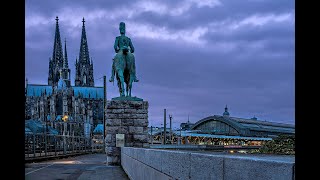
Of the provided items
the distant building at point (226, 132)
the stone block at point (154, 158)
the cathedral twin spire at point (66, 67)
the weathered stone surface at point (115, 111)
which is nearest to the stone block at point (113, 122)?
the weathered stone surface at point (115, 111)

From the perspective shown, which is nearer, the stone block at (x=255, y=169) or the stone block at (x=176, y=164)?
the stone block at (x=255, y=169)

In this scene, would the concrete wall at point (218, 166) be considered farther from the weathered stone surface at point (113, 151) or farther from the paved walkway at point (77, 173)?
the weathered stone surface at point (113, 151)

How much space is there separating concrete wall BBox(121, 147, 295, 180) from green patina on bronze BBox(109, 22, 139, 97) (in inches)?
472

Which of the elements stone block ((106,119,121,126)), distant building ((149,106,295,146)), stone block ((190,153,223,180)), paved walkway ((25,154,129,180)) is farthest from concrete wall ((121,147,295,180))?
distant building ((149,106,295,146))

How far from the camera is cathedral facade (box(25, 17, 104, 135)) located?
4493 inches

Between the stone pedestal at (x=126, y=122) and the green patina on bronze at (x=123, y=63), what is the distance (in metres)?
0.74

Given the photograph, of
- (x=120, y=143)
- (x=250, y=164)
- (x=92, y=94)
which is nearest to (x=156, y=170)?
(x=250, y=164)

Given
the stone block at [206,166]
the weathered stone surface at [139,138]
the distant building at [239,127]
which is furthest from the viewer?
the distant building at [239,127]

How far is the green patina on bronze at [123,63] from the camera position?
18500mm

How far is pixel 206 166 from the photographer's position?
12.6 feet
